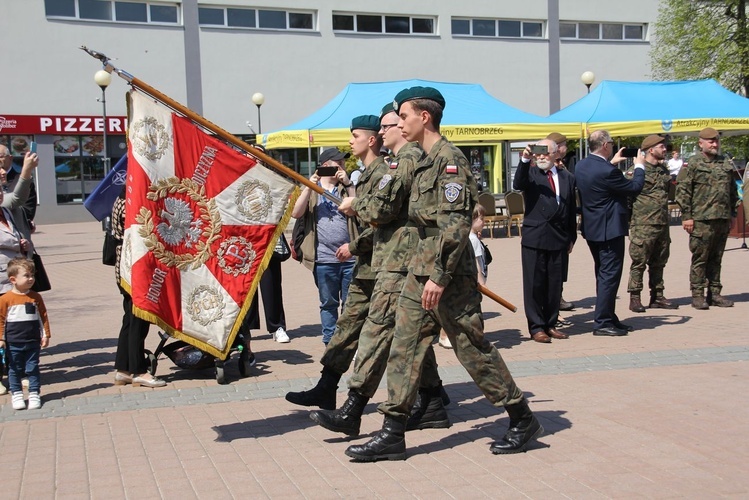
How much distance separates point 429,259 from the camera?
16.8 ft

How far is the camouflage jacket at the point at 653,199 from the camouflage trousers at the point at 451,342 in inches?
229

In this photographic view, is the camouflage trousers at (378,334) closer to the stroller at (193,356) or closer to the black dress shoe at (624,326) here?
the stroller at (193,356)

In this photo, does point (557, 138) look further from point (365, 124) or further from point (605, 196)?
point (365, 124)

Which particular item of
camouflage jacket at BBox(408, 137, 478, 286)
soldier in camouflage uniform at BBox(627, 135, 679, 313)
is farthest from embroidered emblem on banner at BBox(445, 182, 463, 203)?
soldier in camouflage uniform at BBox(627, 135, 679, 313)

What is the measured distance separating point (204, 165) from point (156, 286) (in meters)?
0.86

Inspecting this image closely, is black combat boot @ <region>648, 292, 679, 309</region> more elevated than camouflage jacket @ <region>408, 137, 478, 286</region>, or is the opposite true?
→ camouflage jacket @ <region>408, 137, 478, 286</region>

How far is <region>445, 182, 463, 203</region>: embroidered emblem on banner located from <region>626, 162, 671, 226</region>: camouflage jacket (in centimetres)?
599

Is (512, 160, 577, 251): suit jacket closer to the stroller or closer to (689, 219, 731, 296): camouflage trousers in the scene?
(689, 219, 731, 296): camouflage trousers

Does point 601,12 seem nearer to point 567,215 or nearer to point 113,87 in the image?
point 113,87

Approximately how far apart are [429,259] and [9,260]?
4.14 m

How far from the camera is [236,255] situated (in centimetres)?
610

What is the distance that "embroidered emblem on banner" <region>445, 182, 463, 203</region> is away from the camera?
4949mm

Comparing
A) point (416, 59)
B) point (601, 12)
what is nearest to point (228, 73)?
point (416, 59)

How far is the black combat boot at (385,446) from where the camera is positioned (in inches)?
204
